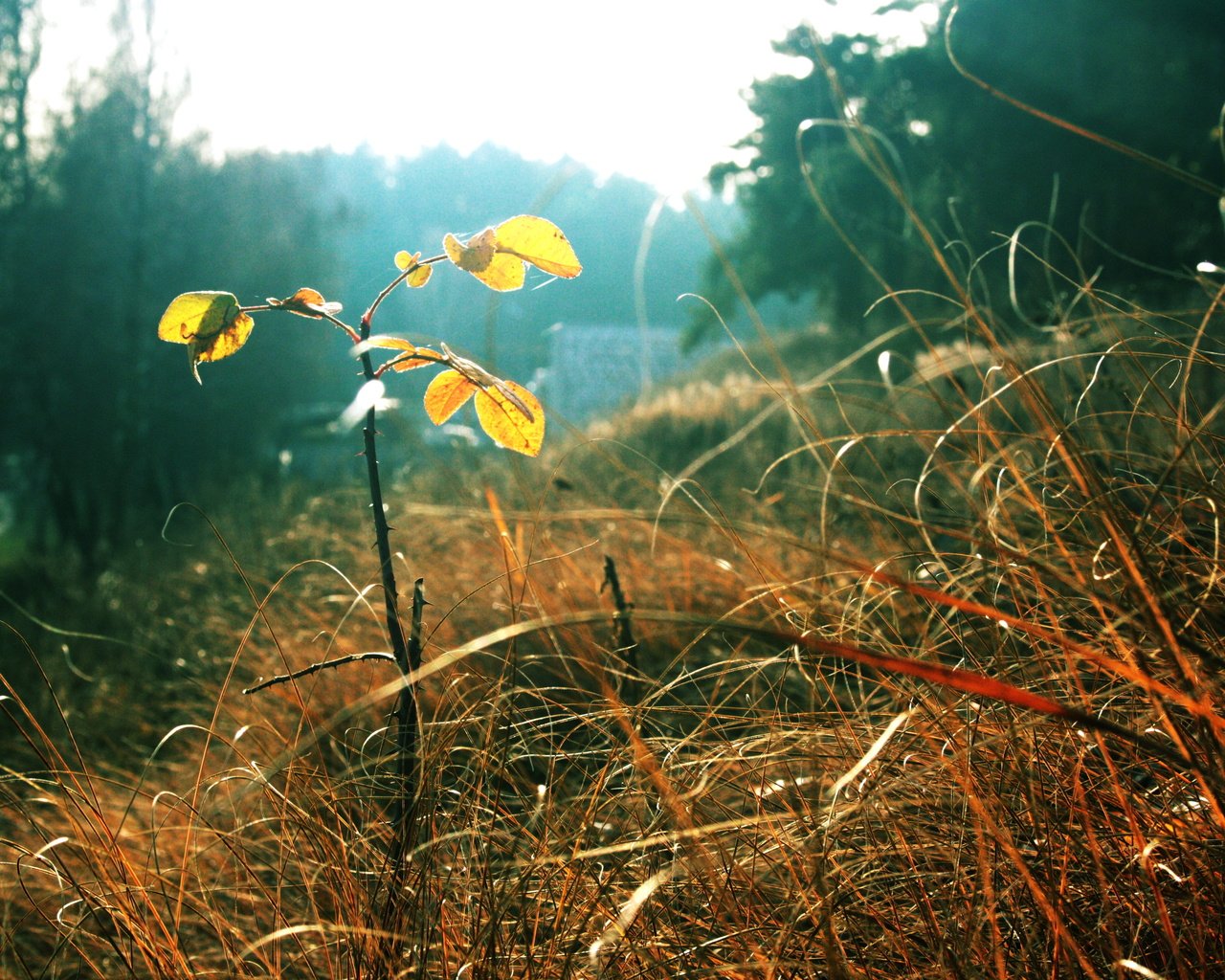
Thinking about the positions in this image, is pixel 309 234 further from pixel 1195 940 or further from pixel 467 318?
pixel 1195 940

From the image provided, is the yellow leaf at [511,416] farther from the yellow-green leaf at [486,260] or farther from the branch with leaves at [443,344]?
the yellow-green leaf at [486,260]

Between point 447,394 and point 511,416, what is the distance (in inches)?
3.9

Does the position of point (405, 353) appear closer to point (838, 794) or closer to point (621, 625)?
point (838, 794)

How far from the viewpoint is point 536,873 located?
110 cm

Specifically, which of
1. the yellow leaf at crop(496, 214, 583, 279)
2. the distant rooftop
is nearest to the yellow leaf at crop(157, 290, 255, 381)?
the yellow leaf at crop(496, 214, 583, 279)

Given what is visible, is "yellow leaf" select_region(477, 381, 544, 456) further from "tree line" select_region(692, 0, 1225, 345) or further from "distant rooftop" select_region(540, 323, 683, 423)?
"distant rooftop" select_region(540, 323, 683, 423)

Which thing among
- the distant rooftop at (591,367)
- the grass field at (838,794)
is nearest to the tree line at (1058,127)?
the grass field at (838,794)

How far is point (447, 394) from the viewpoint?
100 centimetres

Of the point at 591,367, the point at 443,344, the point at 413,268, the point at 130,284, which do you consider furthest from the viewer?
the point at 591,367

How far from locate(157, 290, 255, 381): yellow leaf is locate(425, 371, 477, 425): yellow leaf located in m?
0.20

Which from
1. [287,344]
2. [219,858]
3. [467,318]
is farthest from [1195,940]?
[467,318]

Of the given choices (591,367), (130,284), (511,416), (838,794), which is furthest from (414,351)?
(591,367)

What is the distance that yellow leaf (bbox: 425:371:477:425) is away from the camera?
0.98 meters

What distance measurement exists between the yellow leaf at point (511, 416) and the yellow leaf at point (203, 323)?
247mm
